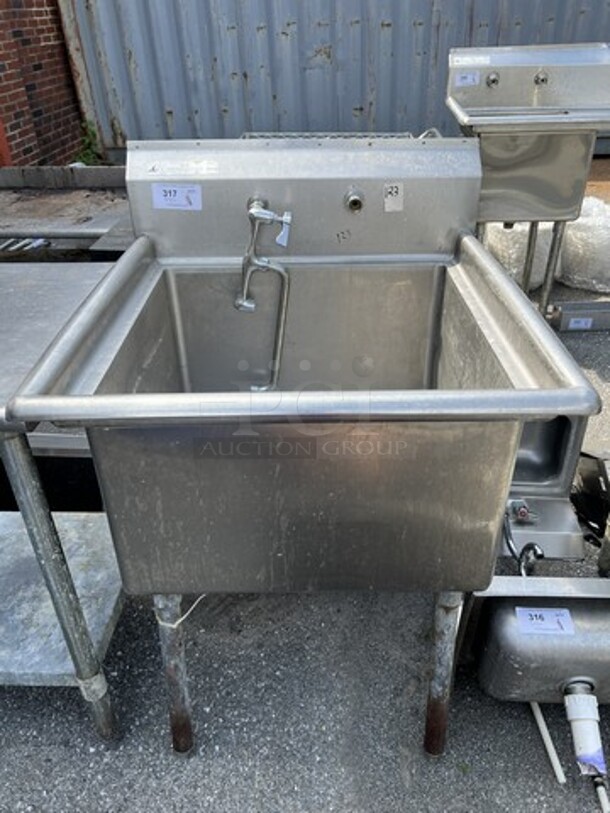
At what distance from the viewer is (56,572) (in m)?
1.11

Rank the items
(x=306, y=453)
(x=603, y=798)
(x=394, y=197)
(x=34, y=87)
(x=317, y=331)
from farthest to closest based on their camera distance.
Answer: (x=34, y=87)
(x=317, y=331)
(x=394, y=197)
(x=603, y=798)
(x=306, y=453)

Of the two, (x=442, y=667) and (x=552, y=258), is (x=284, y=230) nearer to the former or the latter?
(x=442, y=667)

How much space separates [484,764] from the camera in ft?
4.25

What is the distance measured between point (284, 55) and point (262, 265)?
9.87 feet

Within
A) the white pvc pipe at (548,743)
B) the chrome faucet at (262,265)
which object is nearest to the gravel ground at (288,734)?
the white pvc pipe at (548,743)

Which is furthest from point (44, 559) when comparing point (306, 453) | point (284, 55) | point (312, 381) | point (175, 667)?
point (284, 55)

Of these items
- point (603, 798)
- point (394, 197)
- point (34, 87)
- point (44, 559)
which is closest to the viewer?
point (44, 559)

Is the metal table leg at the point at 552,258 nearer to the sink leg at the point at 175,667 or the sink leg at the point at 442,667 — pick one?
the sink leg at the point at 442,667

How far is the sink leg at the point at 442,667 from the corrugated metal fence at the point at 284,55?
361 centimetres

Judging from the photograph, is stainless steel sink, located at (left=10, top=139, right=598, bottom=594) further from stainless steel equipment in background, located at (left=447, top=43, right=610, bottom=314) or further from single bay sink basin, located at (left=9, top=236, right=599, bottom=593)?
stainless steel equipment in background, located at (left=447, top=43, right=610, bottom=314)

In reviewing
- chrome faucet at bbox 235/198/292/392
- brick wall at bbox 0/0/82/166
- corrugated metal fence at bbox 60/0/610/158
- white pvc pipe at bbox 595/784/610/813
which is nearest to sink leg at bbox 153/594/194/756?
chrome faucet at bbox 235/198/292/392

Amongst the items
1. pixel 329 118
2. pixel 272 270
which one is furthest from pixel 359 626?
pixel 329 118

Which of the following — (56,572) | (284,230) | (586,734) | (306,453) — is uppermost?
(284,230)

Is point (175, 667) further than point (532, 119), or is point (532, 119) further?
point (532, 119)
